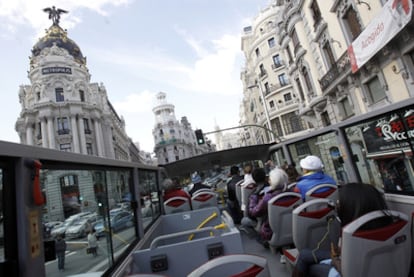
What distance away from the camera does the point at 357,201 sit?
2002 mm

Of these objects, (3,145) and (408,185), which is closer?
(3,145)

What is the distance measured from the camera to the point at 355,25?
13930 mm

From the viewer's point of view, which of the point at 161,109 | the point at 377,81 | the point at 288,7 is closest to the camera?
the point at 377,81

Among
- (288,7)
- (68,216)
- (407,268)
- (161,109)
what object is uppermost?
(161,109)

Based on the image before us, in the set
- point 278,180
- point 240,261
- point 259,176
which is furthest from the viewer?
point 259,176

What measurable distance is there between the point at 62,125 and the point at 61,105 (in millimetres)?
3061

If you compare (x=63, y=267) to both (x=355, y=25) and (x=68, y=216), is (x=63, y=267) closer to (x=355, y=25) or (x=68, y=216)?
(x=68, y=216)

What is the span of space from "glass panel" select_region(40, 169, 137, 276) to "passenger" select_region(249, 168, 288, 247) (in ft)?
6.42

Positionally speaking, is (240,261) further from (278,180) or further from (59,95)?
(59,95)

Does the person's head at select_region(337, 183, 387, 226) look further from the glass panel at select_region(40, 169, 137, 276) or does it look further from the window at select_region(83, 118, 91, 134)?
the window at select_region(83, 118, 91, 134)

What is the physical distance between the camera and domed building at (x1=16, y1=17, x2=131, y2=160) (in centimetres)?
3838

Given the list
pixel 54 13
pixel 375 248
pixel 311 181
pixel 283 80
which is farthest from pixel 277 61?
pixel 54 13

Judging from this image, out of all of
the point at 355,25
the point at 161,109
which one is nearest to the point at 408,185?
the point at 355,25

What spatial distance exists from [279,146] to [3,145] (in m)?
7.17
